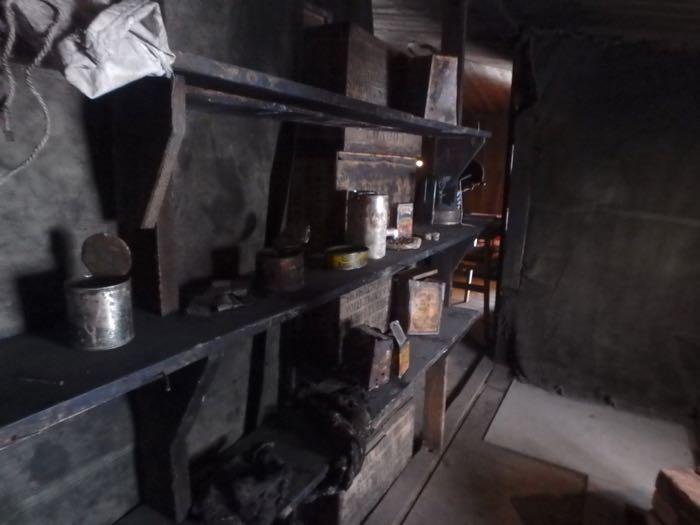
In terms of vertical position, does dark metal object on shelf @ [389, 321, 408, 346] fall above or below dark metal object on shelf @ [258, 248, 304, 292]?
below

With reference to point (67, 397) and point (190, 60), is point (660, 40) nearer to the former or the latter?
point (190, 60)

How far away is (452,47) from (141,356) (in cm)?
177

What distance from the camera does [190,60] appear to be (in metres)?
0.56

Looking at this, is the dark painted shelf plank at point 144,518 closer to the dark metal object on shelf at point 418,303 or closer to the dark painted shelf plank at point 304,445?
the dark painted shelf plank at point 304,445

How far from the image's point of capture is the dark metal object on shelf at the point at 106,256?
0.68 m

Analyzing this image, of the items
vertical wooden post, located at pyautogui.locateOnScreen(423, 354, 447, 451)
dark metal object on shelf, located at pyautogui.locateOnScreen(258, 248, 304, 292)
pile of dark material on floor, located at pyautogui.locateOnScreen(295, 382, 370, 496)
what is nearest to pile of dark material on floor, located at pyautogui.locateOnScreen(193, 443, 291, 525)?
pile of dark material on floor, located at pyautogui.locateOnScreen(295, 382, 370, 496)

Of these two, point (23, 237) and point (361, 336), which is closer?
point (23, 237)

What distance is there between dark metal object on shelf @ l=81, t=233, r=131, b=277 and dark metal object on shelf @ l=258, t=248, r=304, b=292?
30cm

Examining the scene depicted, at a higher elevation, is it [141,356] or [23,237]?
[23,237]

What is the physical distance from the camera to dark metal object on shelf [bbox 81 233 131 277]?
685 mm

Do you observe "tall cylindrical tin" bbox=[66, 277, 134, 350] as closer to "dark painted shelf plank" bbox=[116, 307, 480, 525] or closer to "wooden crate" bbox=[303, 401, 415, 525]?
"dark painted shelf plank" bbox=[116, 307, 480, 525]

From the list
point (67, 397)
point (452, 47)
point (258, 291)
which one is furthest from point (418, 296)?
point (67, 397)

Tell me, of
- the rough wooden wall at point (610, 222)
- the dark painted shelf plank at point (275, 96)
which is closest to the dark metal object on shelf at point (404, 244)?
the dark painted shelf plank at point (275, 96)

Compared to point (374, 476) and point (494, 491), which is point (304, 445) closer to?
point (374, 476)
